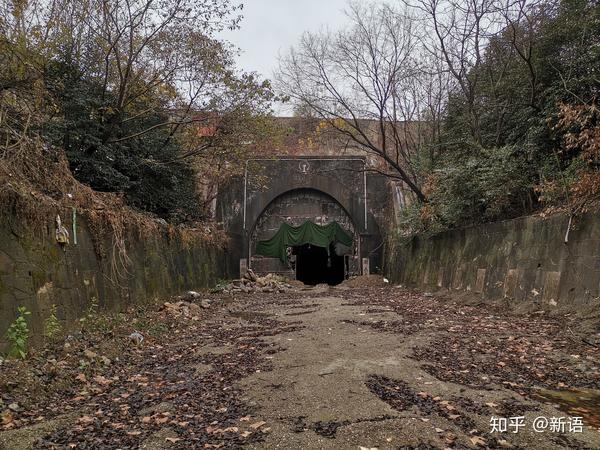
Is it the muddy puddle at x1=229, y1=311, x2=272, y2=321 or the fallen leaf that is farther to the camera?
the muddy puddle at x1=229, y1=311, x2=272, y2=321

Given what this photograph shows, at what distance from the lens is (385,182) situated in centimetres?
2061

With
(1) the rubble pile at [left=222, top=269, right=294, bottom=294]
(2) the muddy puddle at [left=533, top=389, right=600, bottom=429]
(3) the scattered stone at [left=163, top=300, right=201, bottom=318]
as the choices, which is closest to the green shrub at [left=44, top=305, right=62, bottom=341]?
(3) the scattered stone at [left=163, top=300, right=201, bottom=318]

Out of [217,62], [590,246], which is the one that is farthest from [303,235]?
[590,246]

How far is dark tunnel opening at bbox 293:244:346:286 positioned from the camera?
22281 millimetres

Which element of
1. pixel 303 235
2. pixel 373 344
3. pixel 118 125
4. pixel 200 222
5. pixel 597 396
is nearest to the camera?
pixel 597 396

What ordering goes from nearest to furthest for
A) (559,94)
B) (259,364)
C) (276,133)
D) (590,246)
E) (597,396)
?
1. (597,396)
2. (259,364)
3. (590,246)
4. (559,94)
5. (276,133)

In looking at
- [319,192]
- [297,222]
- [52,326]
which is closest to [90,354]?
[52,326]

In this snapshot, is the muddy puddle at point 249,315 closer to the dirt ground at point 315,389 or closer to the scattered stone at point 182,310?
the scattered stone at point 182,310

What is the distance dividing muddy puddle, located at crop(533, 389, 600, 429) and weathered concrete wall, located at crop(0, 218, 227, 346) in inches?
197

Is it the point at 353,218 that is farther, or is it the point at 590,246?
the point at 353,218

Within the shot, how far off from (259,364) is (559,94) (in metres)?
7.94

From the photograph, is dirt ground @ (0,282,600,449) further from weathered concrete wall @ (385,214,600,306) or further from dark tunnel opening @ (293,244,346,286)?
dark tunnel opening @ (293,244,346,286)

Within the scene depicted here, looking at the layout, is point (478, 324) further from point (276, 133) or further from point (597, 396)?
point (276, 133)

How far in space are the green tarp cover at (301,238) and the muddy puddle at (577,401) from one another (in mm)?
16210
